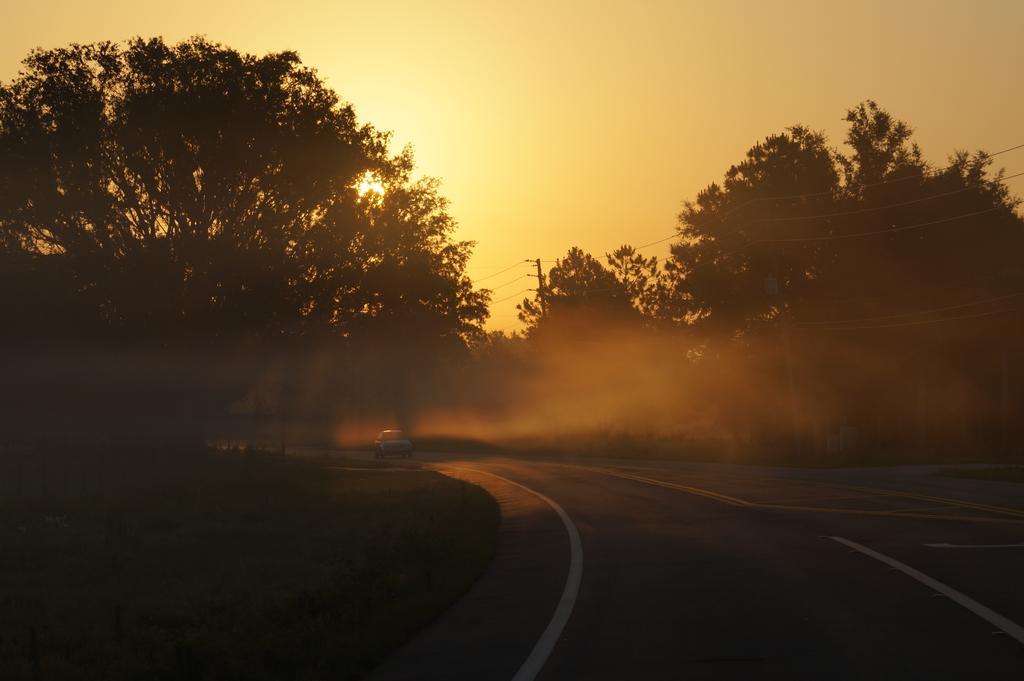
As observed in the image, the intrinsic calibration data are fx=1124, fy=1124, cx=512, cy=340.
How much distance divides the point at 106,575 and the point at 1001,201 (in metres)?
76.0

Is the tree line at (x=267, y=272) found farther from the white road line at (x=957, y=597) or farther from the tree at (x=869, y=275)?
the white road line at (x=957, y=597)

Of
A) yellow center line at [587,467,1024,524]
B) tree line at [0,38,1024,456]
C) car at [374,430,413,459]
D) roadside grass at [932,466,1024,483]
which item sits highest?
tree line at [0,38,1024,456]

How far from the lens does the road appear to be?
29.7ft

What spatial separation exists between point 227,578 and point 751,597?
26.8 feet

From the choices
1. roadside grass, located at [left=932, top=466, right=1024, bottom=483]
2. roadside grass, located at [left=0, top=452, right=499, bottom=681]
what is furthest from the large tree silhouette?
roadside grass, located at [left=932, top=466, right=1024, bottom=483]

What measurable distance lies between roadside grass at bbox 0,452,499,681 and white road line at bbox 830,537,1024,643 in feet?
17.8

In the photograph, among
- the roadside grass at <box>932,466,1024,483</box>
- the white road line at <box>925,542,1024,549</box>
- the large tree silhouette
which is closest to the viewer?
the white road line at <box>925,542,1024,549</box>

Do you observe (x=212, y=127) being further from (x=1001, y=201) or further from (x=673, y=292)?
(x=1001, y=201)

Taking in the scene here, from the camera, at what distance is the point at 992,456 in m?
51.8

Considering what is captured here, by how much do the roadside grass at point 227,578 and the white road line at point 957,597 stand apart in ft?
17.8

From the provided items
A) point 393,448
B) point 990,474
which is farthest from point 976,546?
point 393,448

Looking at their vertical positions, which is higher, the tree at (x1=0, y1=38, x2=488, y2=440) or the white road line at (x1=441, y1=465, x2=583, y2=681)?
the tree at (x1=0, y1=38, x2=488, y2=440)

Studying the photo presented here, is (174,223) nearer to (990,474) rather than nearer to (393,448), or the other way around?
(393,448)

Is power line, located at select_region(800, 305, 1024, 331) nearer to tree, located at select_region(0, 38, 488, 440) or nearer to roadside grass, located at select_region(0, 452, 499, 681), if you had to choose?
tree, located at select_region(0, 38, 488, 440)
